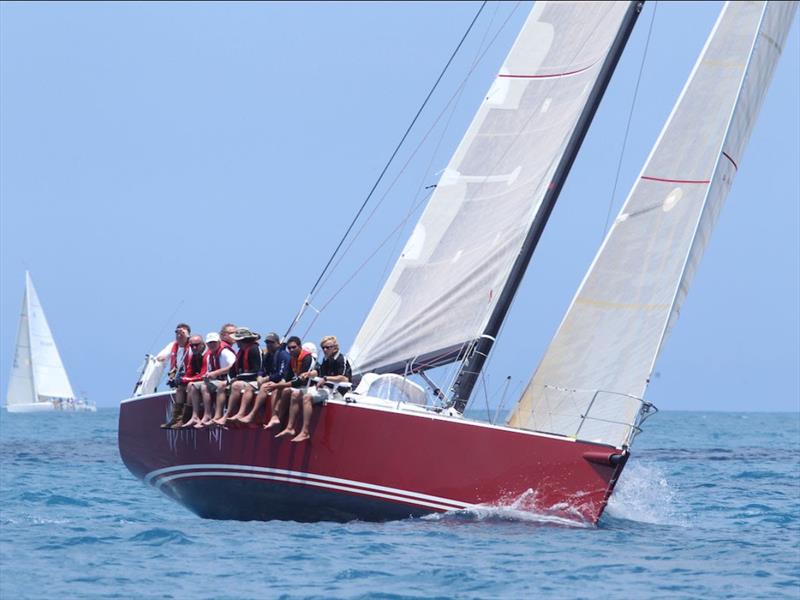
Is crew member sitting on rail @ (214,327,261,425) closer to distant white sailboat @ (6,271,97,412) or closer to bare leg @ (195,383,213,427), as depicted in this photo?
bare leg @ (195,383,213,427)

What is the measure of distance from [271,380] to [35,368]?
202 ft

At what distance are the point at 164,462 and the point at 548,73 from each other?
5.90 m

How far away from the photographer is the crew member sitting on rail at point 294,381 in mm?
13688

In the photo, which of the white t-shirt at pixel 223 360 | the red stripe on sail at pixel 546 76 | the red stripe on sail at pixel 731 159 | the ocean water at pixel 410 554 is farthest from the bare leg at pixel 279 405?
the red stripe on sail at pixel 731 159

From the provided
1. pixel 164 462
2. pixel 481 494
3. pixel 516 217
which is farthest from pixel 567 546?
pixel 164 462

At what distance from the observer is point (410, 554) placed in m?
11.9

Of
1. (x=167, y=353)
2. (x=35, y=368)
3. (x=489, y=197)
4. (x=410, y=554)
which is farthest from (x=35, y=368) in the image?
(x=410, y=554)

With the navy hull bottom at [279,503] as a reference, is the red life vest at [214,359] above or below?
above

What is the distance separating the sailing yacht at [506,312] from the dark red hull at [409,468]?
15mm

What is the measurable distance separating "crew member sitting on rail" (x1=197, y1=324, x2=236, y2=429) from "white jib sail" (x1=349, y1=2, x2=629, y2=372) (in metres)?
1.33

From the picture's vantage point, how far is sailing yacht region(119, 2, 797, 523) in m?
13.2

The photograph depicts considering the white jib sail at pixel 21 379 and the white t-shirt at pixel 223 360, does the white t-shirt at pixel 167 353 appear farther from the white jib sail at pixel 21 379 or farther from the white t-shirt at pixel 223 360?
the white jib sail at pixel 21 379

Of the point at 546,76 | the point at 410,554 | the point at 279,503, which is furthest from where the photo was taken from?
the point at 546,76

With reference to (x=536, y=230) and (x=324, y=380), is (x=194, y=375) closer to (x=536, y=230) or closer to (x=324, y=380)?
(x=324, y=380)
